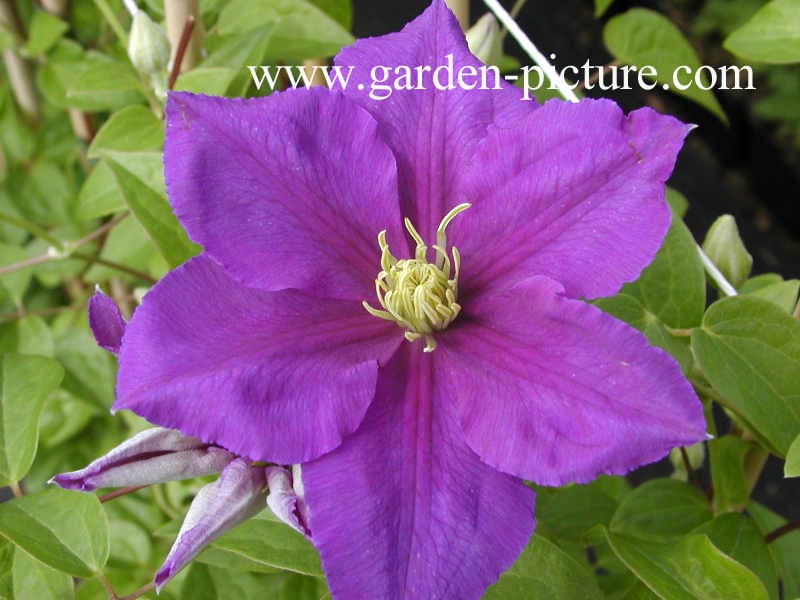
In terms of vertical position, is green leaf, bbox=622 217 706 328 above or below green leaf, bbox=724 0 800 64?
below

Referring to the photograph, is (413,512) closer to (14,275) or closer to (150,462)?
(150,462)

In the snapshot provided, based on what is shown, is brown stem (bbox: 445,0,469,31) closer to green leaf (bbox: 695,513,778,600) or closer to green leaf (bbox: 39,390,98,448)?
green leaf (bbox: 695,513,778,600)

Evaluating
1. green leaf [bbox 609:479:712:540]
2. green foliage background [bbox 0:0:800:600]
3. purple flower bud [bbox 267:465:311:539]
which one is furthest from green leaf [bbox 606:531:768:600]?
purple flower bud [bbox 267:465:311:539]

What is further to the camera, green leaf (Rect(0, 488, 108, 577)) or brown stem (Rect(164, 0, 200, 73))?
brown stem (Rect(164, 0, 200, 73))

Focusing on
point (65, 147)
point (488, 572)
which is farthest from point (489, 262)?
point (65, 147)

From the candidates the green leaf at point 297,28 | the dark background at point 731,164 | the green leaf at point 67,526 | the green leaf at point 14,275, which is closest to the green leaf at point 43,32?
the green leaf at point 14,275

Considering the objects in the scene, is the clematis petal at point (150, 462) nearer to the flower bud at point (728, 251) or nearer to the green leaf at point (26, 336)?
the flower bud at point (728, 251)

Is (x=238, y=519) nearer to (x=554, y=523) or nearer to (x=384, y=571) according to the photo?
(x=384, y=571)
